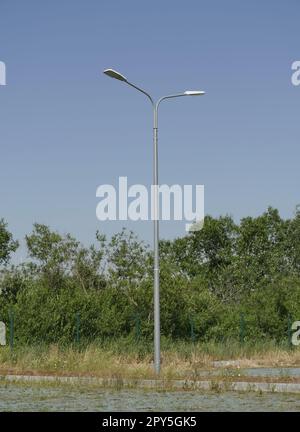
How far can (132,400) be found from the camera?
57.6 ft

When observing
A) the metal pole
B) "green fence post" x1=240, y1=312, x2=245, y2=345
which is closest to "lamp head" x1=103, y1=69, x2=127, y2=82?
the metal pole

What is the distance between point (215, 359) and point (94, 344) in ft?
15.6

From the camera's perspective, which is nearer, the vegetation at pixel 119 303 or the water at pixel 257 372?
the water at pixel 257 372

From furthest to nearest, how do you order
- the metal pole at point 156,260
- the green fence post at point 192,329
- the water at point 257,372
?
the green fence post at point 192,329 < the metal pole at point 156,260 < the water at point 257,372

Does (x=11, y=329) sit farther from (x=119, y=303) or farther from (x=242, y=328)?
(x=242, y=328)

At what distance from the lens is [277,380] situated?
69.3 ft

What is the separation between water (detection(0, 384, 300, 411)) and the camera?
52.6 ft

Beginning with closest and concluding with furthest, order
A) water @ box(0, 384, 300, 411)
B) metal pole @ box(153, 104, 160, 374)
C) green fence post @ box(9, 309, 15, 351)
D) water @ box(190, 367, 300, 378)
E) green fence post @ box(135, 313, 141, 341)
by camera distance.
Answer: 1. water @ box(0, 384, 300, 411)
2. water @ box(190, 367, 300, 378)
3. metal pole @ box(153, 104, 160, 374)
4. green fence post @ box(9, 309, 15, 351)
5. green fence post @ box(135, 313, 141, 341)

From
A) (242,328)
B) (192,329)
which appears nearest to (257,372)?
(192,329)

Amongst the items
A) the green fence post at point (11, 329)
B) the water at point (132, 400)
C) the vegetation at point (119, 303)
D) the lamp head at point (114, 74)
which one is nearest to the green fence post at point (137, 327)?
the vegetation at point (119, 303)

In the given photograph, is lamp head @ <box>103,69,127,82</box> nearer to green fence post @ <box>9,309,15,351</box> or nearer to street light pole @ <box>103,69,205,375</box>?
street light pole @ <box>103,69,205,375</box>

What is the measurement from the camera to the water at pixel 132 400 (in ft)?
52.6

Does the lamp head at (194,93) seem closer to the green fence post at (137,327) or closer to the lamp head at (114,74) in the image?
the lamp head at (114,74)

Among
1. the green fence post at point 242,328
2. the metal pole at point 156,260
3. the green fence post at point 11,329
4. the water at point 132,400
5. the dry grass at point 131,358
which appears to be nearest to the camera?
the water at point 132,400
